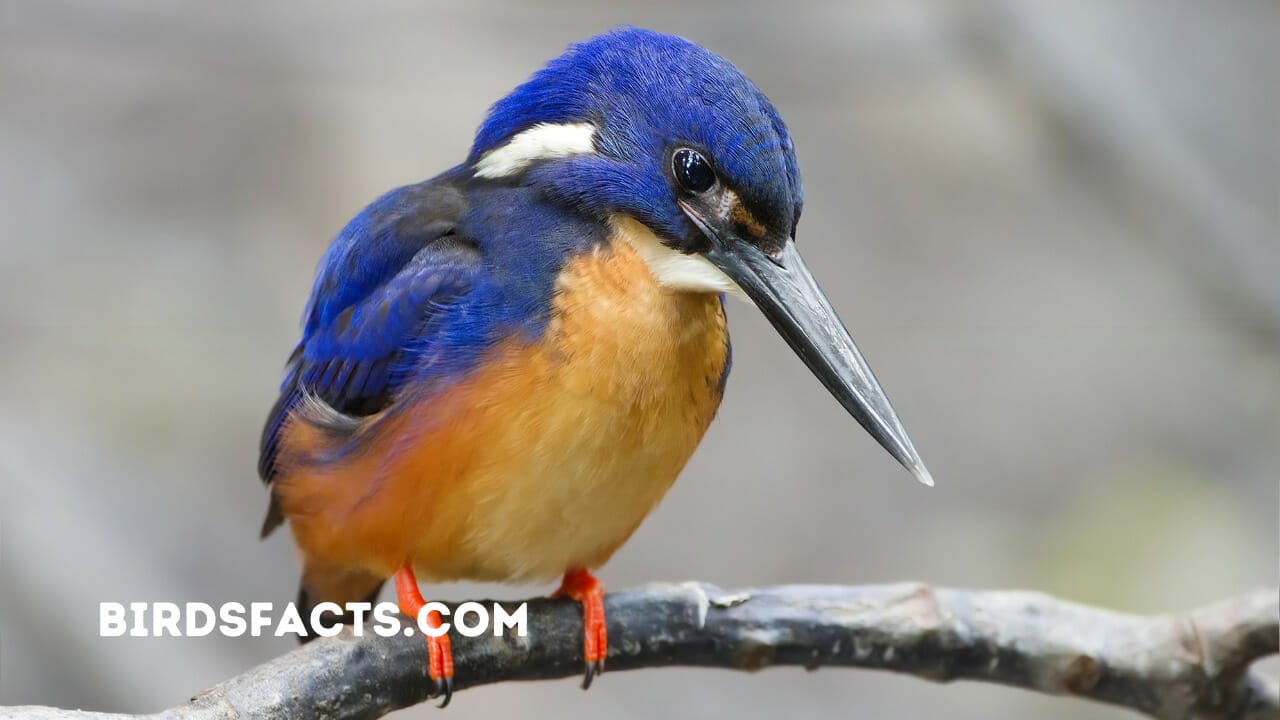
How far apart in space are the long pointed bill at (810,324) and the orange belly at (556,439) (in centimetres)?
11

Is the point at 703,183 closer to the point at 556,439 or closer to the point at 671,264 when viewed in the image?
the point at 671,264

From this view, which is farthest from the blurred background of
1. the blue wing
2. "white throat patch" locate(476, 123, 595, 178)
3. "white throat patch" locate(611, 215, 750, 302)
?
"white throat patch" locate(611, 215, 750, 302)

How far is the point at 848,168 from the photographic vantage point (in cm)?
420

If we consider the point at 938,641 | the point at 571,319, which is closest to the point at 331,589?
the point at 571,319

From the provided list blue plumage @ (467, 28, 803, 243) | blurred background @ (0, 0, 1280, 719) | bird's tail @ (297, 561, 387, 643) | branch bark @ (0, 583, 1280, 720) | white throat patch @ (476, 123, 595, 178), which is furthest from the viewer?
blurred background @ (0, 0, 1280, 719)

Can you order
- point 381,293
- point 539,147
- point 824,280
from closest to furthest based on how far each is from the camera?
point 539,147
point 381,293
point 824,280

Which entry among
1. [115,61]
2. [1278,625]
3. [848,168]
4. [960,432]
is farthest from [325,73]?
[1278,625]

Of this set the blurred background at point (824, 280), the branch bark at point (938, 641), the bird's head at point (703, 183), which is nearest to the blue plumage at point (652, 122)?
the bird's head at point (703, 183)

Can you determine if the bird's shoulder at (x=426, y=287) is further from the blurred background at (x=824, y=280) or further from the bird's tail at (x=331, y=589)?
the blurred background at (x=824, y=280)

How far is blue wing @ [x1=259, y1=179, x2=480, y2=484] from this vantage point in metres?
1.58

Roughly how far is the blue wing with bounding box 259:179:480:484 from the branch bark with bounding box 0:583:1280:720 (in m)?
0.34

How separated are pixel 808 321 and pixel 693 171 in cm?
20

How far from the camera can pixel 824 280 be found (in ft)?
13.3

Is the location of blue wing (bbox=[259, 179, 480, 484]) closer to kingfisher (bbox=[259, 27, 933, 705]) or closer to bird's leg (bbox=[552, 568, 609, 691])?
kingfisher (bbox=[259, 27, 933, 705])
